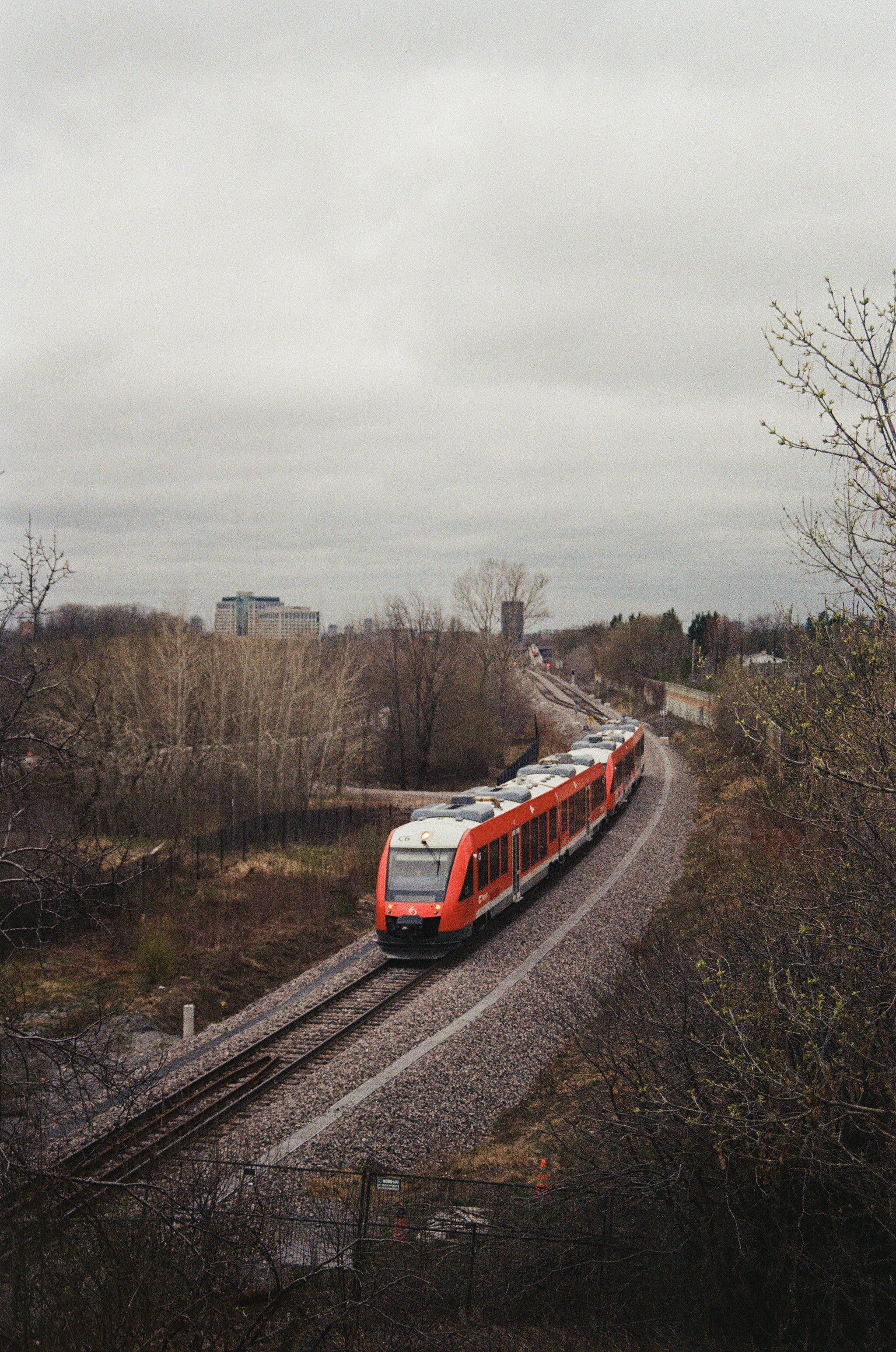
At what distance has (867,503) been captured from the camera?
7438mm

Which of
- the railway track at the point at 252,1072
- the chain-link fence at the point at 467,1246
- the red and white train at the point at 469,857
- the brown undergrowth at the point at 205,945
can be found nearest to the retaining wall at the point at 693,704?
the red and white train at the point at 469,857

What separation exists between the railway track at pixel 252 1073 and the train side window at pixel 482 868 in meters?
1.69

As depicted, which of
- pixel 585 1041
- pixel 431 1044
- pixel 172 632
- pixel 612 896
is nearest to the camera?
pixel 585 1041

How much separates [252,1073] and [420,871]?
206 inches

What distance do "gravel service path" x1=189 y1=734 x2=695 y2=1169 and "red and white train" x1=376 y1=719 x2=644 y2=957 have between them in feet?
2.53

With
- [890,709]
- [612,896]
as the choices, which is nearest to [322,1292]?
[890,709]

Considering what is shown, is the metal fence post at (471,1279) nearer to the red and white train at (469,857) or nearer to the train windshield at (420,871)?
the red and white train at (469,857)

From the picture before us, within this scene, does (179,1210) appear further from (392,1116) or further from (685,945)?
(685,945)

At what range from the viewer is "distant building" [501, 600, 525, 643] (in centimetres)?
6906

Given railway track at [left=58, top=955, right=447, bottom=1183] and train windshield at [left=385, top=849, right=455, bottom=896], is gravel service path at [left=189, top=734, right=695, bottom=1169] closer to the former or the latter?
railway track at [left=58, top=955, right=447, bottom=1183]

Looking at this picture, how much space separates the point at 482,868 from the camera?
19297 mm

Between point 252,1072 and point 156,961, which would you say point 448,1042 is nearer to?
point 252,1072

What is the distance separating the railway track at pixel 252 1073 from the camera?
1112 cm

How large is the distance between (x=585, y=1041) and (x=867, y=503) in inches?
251
